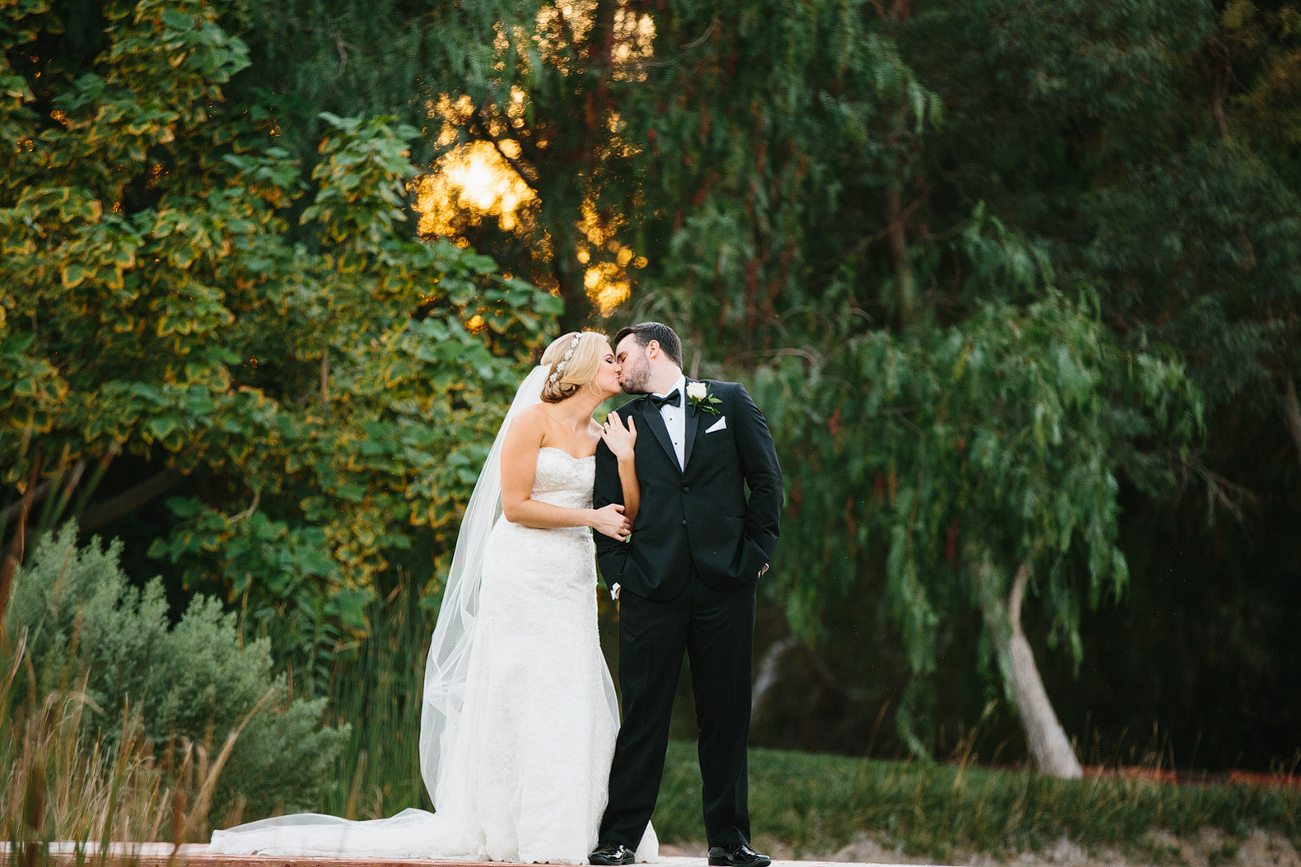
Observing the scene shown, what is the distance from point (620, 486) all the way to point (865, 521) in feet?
13.2

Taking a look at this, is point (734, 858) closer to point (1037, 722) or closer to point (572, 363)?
point (572, 363)

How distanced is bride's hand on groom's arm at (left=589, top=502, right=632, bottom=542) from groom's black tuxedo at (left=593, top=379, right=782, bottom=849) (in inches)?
1.5

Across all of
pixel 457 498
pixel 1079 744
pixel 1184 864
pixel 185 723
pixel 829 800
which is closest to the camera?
pixel 185 723

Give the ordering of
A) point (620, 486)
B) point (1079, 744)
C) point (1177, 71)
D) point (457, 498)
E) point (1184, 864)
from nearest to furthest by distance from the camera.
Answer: point (620, 486) < point (457, 498) < point (1184, 864) < point (1177, 71) < point (1079, 744)

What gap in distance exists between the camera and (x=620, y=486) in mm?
3559

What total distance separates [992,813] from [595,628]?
459 cm

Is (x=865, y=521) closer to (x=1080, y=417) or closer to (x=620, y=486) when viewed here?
(x=1080, y=417)

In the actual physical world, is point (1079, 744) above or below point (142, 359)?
below

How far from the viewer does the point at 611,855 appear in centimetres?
335

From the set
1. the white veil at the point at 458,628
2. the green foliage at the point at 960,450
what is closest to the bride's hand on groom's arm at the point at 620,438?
the white veil at the point at 458,628

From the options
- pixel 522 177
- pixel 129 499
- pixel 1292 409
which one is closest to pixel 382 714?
pixel 129 499

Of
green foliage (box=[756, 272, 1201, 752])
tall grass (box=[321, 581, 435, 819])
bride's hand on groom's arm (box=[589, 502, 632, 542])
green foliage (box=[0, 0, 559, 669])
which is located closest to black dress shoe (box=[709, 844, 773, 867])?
bride's hand on groom's arm (box=[589, 502, 632, 542])

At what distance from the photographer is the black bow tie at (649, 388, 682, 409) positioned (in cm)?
354

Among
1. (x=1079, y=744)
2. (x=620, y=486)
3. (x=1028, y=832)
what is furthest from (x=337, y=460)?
(x=1079, y=744)
